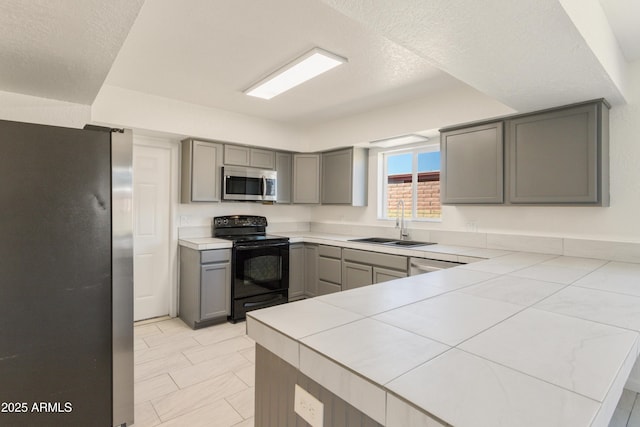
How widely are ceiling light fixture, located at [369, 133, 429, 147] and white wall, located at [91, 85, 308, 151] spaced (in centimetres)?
125

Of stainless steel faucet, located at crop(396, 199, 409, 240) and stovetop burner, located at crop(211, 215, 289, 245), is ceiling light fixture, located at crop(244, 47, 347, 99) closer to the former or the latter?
stovetop burner, located at crop(211, 215, 289, 245)

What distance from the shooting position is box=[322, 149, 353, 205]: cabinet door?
13.9 feet

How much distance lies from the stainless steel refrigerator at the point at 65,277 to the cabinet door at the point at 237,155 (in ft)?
6.91

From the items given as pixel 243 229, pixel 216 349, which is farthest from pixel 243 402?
pixel 243 229

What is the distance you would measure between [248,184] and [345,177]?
1274 millimetres

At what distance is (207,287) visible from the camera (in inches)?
134

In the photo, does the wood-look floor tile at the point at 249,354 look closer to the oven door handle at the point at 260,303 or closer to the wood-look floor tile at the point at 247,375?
the wood-look floor tile at the point at 247,375

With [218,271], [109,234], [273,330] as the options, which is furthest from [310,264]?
[273,330]

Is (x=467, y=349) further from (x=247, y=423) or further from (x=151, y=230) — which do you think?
(x=151, y=230)

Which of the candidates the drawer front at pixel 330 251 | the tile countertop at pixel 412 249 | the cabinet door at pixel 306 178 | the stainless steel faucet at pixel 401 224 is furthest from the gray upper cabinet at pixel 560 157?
the cabinet door at pixel 306 178

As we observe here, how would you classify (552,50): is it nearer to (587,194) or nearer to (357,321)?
(587,194)

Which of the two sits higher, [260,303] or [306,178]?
[306,178]

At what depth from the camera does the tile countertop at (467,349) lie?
60 cm

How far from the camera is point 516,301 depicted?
126 centimetres
